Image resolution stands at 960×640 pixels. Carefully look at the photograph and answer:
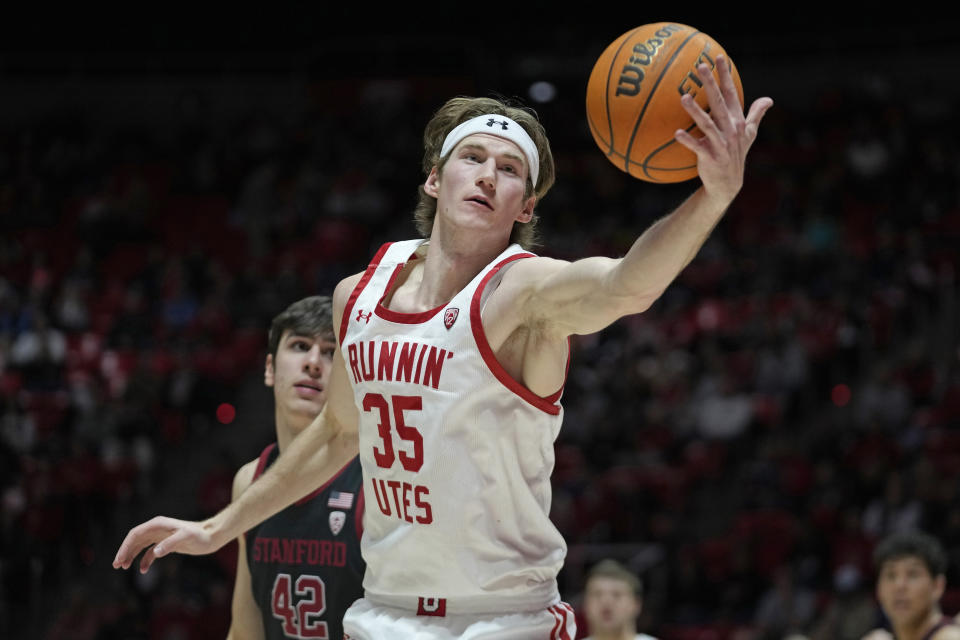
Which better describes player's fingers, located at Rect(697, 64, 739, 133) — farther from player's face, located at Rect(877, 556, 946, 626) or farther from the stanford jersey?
player's face, located at Rect(877, 556, 946, 626)

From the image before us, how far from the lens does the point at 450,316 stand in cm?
330

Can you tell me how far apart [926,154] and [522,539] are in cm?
1411

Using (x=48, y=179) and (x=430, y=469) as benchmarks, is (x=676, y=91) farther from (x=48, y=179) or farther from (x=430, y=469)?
(x=48, y=179)

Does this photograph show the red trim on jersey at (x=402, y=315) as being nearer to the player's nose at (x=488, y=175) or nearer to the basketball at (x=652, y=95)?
the player's nose at (x=488, y=175)

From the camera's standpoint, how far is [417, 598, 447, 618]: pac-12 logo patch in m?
3.26

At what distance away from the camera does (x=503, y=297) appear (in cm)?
322

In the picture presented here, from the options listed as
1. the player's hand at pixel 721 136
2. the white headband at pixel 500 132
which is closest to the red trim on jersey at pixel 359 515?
the white headband at pixel 500 132

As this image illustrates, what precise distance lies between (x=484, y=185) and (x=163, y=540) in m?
1.50

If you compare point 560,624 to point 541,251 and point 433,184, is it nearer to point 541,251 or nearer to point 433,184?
point 433,184

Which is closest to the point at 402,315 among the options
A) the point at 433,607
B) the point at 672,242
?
the point at 433,607

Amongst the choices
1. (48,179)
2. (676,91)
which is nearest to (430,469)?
(676,91)

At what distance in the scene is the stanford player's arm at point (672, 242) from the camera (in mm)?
2641

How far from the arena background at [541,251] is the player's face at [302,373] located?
20.4 feet

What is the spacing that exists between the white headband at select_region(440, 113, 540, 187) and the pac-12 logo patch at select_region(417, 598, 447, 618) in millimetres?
1289
